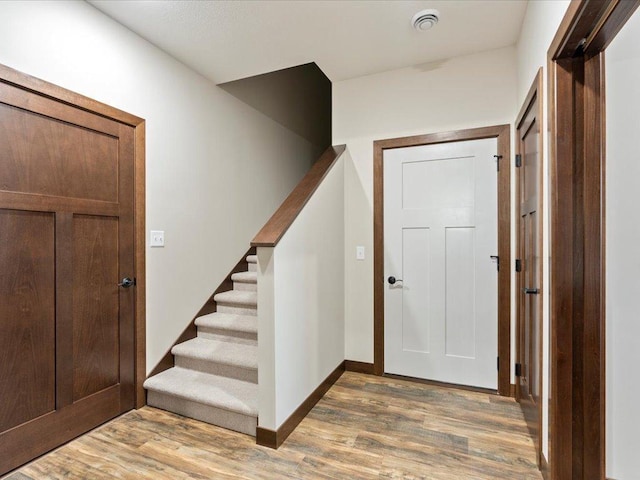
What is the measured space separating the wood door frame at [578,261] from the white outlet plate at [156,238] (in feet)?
7.95

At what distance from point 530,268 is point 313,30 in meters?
2.07

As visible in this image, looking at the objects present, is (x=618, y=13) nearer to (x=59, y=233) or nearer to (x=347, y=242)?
(x=347, y=242)

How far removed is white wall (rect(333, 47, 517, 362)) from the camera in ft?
8.43

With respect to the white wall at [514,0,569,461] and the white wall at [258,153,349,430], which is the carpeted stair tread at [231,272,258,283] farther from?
the white wall at [514,0,569,461]

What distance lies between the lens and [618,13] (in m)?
1.13

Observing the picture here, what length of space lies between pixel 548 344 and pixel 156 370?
248cm

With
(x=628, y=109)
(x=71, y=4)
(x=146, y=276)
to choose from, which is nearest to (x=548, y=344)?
(x=628, y=109)

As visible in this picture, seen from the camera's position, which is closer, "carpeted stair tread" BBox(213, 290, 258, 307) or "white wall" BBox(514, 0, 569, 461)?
"white wall" BBox(514, 0, 569, 461)

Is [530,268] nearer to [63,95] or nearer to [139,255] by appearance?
[139,255]

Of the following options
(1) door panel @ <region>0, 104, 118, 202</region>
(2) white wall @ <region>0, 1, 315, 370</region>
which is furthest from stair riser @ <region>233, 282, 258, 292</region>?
(1) door panel @ <region>0, 104, 118, 202</region>

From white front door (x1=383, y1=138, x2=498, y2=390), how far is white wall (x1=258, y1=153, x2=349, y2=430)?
450 millimetres

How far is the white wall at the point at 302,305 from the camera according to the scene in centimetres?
191

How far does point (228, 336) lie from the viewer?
2.74 meters

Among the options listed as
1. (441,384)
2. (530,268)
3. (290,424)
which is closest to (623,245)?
(530,268)
